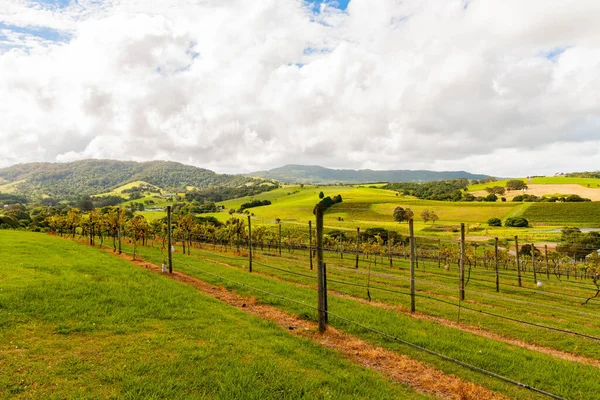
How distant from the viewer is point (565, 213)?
332 ft

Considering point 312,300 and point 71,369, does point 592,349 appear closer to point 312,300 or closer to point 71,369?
point 312,300

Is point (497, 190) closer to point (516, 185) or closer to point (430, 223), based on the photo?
point (516, 185)

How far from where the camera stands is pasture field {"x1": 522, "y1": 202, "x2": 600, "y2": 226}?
95625 mm

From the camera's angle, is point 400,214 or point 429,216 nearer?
point 429,216

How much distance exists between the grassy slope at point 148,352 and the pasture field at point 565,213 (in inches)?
4474

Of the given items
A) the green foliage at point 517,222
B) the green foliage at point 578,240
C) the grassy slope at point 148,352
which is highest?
the grassy slope at point 148,352

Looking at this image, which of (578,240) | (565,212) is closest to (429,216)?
(578,240)

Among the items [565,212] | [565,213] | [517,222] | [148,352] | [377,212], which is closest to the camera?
[148,352]

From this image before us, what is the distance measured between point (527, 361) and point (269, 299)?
34.7 ft

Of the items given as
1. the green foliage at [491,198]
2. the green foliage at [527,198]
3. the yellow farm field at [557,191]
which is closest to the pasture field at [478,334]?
the green foliage at [527,198]

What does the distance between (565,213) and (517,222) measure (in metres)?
19.4

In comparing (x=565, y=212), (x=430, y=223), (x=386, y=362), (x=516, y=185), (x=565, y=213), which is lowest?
(x=430, y=223)

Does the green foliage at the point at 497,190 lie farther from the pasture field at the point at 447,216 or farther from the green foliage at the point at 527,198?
the pasture field at the point at 447,216

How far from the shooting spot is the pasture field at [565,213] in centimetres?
9562
